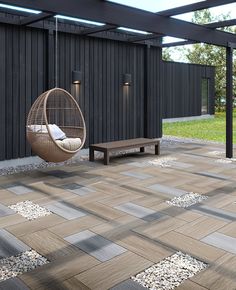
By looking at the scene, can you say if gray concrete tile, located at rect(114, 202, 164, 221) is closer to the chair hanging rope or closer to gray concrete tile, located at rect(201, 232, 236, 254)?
gray concrete tile, located at rect(201, 232, 236, 254)

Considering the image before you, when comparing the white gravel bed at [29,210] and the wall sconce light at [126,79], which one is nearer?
the white gravel bed at [29,210]

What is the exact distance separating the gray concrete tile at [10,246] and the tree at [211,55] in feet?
65.5

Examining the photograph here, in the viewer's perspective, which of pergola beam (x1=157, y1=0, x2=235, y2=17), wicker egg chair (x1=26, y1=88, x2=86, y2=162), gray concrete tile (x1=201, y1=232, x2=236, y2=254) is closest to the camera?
gray concrete tile (x1=201, y1=232, x2=236, y2=254)

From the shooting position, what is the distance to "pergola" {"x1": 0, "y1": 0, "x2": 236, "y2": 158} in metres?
3.44

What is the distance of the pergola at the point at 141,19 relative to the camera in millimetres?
3436

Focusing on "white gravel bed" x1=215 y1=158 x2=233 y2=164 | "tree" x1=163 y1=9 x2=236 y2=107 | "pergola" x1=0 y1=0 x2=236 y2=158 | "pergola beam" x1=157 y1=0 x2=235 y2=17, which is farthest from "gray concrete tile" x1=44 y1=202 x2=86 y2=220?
"tree" x1=163 y1=9 x2=236 y2=107

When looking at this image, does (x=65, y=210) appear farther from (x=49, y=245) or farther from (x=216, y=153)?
(x=216, y=153)

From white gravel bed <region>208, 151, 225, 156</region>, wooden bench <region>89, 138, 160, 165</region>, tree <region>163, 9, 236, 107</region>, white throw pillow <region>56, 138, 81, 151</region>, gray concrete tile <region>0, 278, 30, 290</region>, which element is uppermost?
tree <region>163, 9, 236, 107</region>

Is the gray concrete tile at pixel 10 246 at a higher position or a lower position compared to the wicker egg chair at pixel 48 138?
lower

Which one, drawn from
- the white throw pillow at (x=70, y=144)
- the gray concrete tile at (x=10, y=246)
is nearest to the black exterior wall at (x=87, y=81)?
the white throw pillow at (x=70, y=144)

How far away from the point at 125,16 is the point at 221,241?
2831mm

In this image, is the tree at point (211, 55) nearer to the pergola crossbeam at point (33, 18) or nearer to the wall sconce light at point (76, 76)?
the wall sconce light at point (76, 76)

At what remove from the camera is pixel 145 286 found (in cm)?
228

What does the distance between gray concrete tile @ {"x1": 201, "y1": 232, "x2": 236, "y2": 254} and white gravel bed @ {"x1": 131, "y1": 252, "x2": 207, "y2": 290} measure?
0.35 meters
